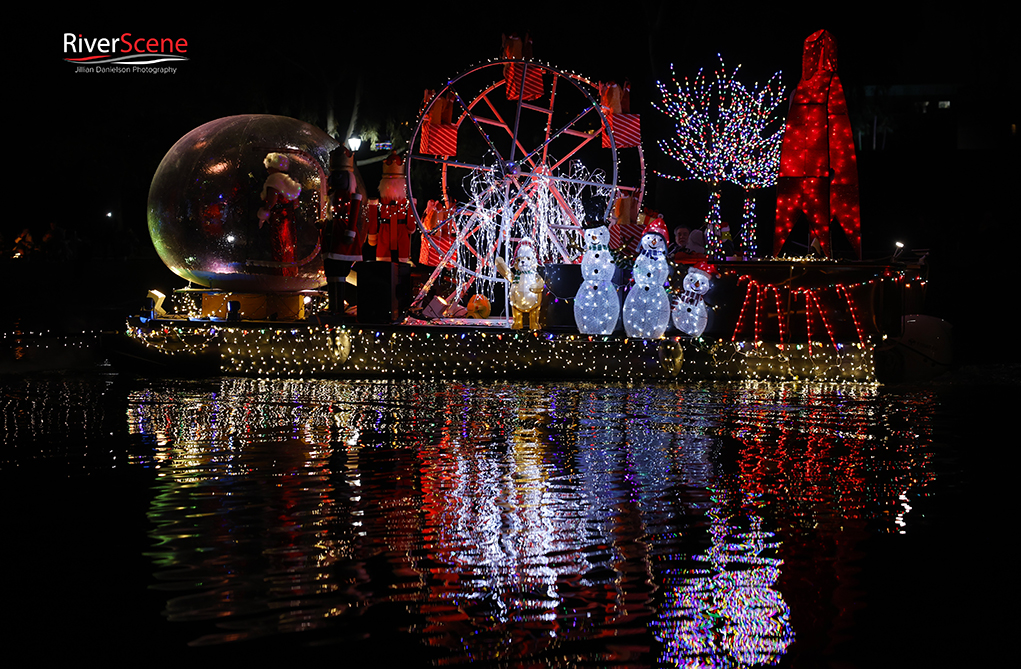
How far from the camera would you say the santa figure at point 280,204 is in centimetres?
1212

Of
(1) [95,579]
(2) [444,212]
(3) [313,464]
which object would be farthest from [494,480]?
(2) [444,212]

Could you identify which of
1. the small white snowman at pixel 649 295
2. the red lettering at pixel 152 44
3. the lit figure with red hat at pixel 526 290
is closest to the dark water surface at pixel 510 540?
the small white snowman at pixel 649 295

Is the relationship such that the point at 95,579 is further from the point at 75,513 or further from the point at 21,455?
the point at 21,455

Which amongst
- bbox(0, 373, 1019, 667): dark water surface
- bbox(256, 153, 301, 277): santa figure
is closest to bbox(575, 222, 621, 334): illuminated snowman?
bbox(256, 153, 301, 277): santa figure

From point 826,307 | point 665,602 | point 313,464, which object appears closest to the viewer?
point 665,602

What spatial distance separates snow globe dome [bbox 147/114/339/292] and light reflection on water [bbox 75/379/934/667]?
13.5 feet

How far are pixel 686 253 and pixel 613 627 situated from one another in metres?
9.34

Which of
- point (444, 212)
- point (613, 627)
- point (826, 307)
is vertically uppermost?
→ point (444, 212)

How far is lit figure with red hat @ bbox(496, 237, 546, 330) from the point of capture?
38.9 ft

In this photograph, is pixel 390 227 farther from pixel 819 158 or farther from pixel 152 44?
pixel 152 44

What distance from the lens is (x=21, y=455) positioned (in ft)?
20.3

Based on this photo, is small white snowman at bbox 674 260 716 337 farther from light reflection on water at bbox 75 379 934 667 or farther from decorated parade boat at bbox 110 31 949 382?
light reflection on water at bbox 75 379 934 667

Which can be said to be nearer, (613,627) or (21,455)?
(613,627)

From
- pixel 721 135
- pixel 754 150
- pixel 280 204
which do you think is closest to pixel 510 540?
pixel 280 204
